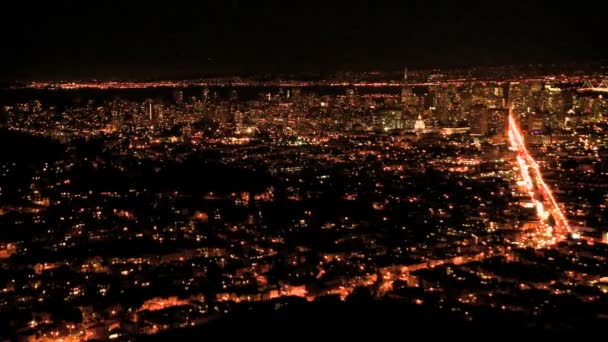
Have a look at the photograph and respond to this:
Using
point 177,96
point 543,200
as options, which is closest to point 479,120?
point 543,200

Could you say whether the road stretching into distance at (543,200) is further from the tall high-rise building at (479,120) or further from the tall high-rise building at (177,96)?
the tall high-rise building at (177,96)

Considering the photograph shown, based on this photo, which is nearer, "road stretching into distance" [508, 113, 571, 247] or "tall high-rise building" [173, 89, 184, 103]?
"road stretching into distance" [508, 113, 571, 247]

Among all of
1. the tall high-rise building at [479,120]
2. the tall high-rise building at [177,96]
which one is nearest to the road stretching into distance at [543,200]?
the tall high-rise building at [479,120]

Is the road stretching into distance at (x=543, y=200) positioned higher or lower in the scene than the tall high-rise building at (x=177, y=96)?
lower

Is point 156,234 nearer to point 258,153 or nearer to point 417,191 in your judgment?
point 417,191

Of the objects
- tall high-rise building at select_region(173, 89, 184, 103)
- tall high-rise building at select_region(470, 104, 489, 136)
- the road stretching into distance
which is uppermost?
tall high-rise building at select_region(173, 89, 184, 103)

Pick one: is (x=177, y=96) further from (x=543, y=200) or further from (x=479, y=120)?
(x=543, y=200)

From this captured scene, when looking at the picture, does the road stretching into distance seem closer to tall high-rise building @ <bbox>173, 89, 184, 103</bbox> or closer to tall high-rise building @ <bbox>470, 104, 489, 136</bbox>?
tall high-rise building @ <bbox>470, 104, 489, 136</bbox>

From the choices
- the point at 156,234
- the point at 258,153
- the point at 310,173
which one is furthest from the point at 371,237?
the point at 258,153

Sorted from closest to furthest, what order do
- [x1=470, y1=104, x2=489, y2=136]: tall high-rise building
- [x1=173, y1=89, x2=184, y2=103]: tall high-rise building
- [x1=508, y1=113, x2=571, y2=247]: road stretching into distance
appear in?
[x1=508, y1=113, x2=571, y2=247]: road stretching into distance < [x1=470, y1=104, x2=489, y2=136]: tall high-rise building < [x1=173, y1=89, x2=184, y2=103]: tall high-rise building

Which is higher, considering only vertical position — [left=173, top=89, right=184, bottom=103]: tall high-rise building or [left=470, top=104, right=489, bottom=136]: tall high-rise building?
[left=173, top=89, right=184, bottom=103]: tall high-rise building

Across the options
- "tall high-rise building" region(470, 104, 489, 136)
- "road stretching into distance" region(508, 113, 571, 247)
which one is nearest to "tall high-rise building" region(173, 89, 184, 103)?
"tall high-rise building" region(470, 104, 489, 136)
